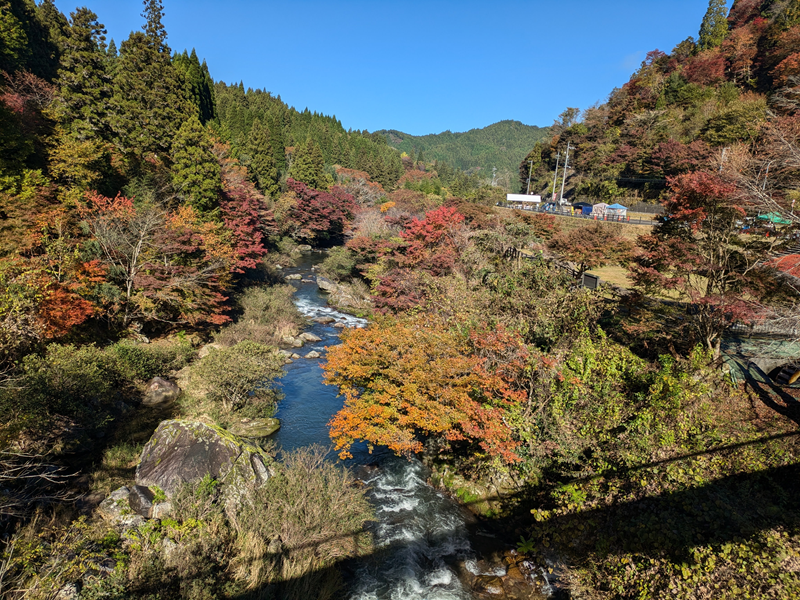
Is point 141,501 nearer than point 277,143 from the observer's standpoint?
Yes

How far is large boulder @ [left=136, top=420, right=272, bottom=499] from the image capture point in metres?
9.24

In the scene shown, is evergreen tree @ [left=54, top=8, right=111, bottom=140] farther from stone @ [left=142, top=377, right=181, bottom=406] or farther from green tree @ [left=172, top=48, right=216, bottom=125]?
green tree @ [left=172, top=48, right=216, bottom=125]

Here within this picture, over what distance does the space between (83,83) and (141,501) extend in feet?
90.9

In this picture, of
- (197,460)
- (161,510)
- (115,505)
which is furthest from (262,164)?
(161,510)

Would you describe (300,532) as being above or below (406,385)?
below

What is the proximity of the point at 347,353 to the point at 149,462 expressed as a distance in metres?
5.82

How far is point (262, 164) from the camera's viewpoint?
1971 inches

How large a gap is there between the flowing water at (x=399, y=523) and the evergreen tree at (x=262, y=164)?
38.5 m

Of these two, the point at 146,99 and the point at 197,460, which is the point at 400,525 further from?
the point at 146,99

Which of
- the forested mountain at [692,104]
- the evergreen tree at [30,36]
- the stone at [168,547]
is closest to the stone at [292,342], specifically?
the stone at [168,547]

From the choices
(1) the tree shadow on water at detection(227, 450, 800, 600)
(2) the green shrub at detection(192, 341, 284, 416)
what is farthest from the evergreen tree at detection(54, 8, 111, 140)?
(1) the tree shadow on water at detection(227, 450, 800, 600)

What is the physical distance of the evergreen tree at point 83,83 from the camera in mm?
23641

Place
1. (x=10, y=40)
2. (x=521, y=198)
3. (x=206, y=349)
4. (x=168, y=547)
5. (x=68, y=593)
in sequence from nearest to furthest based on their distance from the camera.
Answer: (x=68, y=593) < (x=168, y=547) < (x=206, y=349) < (x=10, y=40) < (x=521, y=198)

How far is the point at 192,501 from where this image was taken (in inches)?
334
